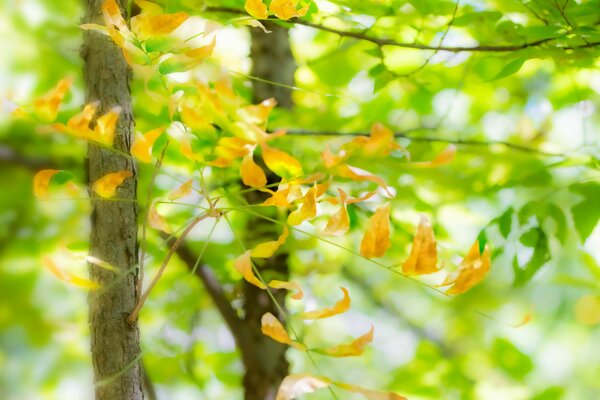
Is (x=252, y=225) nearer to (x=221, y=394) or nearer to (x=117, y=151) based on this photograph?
(x=117, y=151)

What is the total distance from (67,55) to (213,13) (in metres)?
0.44

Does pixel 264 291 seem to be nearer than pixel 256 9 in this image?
No

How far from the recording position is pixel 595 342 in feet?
6.93

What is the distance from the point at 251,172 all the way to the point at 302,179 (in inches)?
1.5

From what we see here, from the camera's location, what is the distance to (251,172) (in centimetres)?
39

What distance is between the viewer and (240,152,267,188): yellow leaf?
0.39 m

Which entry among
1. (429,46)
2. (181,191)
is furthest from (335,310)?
(429,46)

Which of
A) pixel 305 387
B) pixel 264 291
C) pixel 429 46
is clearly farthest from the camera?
pixel 264 291

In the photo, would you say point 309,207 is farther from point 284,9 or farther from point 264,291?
point 264,291

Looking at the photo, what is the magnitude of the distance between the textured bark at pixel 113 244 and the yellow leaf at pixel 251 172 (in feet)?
0.29

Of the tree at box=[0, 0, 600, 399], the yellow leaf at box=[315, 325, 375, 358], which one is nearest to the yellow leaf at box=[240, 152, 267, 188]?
the tree at box=[0, 0, 600, 399]

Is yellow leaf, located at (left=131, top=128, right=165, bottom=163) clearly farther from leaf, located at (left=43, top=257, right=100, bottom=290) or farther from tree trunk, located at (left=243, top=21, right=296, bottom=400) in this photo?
tree trunk, located at (left=243, top=21, right=296, bottom=400)

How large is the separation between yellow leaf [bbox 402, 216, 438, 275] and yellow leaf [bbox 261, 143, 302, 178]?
80 mm

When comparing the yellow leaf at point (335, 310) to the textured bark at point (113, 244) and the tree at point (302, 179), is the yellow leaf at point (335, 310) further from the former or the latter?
the textured bark at point (113, 244)
